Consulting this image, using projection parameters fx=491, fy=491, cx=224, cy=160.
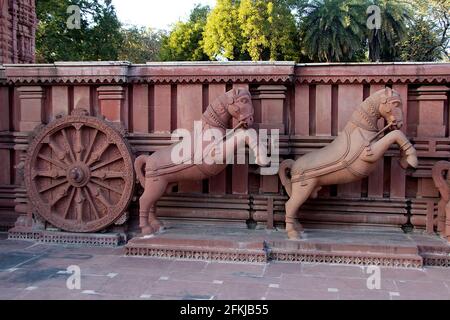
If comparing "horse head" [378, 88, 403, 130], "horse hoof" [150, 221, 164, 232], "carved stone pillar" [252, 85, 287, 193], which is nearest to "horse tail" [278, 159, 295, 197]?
"carved stone pillar" [252, 85, 287, 193]

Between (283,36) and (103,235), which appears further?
(283,36)

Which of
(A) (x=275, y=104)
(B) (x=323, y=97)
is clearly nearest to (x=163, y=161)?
(A) (x=275, y=104)

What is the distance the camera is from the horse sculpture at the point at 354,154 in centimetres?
586

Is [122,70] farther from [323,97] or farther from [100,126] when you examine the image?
[323,97]

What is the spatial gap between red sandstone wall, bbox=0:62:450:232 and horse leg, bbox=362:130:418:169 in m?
0.69

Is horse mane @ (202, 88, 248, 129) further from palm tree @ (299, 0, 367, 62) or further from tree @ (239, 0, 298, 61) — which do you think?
tree @ (239, 0, 298, 61)

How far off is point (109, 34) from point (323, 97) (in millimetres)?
23689

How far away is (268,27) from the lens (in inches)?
1156

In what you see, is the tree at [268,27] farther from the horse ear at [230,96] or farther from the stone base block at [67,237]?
the stone base block at [67,237]

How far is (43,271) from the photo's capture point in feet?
18.2

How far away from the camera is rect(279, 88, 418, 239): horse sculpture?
5860 millimetres

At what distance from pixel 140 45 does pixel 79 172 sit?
123 feet

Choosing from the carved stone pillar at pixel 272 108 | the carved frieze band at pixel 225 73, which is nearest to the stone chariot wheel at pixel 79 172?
the carved frieze band at pixel 225 73
